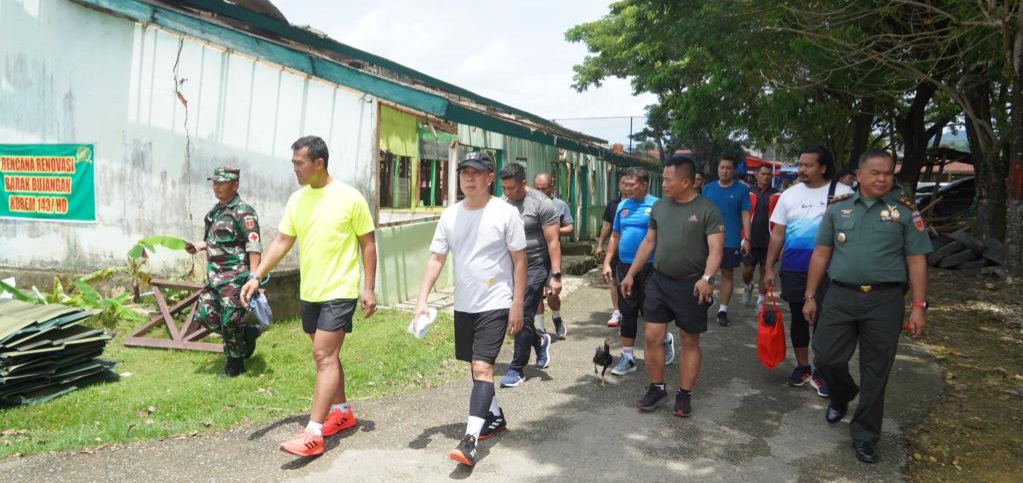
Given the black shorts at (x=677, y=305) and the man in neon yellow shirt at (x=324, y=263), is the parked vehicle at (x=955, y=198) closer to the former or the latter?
the black shorts at (x=677, y=305)

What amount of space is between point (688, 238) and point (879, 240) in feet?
3.93

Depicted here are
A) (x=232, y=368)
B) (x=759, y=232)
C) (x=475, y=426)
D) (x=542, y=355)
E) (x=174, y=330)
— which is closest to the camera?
(x=475, y=426)

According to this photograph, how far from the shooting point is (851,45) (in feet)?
33.4

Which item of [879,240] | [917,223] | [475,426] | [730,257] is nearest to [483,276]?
[475,426]

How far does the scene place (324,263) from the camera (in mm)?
4367

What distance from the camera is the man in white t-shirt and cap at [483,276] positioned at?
4.25 m

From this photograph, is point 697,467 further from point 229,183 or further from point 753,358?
point 229,183

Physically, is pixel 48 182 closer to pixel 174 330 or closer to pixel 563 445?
pixel 174 330

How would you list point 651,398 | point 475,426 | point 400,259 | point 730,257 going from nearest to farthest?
1. point 475,426
2. point 651,398
3. point 730,257
4. point 400,259

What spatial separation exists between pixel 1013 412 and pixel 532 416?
352 centimetres

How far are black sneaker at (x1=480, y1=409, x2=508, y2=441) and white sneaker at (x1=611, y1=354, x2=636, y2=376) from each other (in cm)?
167

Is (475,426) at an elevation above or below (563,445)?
above

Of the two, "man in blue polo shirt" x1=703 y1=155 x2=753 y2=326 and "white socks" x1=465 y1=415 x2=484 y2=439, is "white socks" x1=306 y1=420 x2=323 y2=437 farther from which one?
"man in blue polo shirt" x1=703 y1=155 x2=753 y2=326

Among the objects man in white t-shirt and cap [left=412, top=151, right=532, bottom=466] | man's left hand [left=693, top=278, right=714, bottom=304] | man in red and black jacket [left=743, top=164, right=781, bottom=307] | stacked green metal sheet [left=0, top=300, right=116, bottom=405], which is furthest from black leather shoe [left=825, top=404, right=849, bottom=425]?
stacked green metal sheet [left=0, top=300, right=116, bottom=405]
